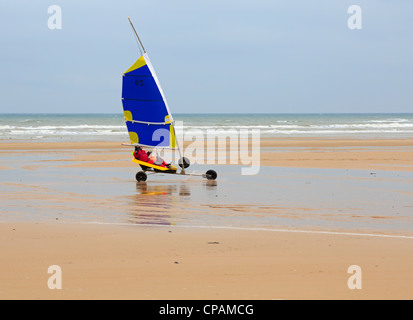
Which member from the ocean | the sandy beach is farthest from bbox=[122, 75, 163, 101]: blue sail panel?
the ocean

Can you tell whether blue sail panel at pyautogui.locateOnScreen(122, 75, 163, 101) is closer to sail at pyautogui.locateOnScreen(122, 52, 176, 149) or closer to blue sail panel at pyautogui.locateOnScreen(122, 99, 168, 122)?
sail at pyautogui.locateOnScreen(122, 52, 176, 149)

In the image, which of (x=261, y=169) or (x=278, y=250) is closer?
(x=278, y=250)

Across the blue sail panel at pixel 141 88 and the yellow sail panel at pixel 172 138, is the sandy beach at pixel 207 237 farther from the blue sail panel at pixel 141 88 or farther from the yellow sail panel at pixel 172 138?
the blue sail panel at pixel 141 88

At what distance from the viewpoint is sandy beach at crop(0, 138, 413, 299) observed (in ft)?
22.3

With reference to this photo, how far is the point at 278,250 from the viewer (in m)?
8.42

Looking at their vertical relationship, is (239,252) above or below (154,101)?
below

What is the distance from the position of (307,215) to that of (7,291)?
6.09 metres

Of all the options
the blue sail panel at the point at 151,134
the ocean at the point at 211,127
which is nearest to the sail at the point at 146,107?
the blue sail panel at the point at 151,134

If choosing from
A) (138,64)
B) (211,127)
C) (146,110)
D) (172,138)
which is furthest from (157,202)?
(211,127)

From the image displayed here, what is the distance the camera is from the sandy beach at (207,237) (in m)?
6.81

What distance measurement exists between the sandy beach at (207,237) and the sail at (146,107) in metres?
1.15

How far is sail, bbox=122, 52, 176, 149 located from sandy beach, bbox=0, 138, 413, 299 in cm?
115
